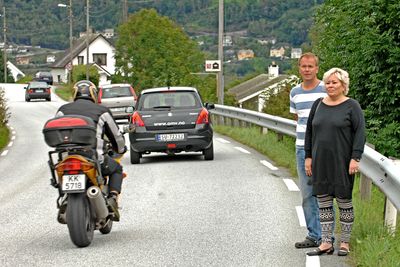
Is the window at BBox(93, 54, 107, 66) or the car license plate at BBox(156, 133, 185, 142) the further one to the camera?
the window at BBox(93, 54, 107, 66)

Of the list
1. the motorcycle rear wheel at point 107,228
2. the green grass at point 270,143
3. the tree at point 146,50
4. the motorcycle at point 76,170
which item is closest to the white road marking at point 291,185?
the green grass at point 270,143

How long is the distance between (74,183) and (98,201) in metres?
0.35

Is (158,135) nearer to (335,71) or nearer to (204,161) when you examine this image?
(204,161)

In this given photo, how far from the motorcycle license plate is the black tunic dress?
85.6 inches

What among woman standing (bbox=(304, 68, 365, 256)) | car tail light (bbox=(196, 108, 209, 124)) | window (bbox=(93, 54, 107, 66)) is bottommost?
window (bbox=(93, 54, 107, 66))

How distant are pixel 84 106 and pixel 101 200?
94 centimetres

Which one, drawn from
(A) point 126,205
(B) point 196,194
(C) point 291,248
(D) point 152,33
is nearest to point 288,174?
(B) point 196,194

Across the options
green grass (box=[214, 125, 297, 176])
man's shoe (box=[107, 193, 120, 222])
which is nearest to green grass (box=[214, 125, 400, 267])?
green grass (box=[214, 125, 297, 176])

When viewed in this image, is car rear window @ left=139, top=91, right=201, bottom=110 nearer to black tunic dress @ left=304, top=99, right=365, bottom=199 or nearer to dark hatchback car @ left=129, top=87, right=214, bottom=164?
dark hatchback car @ left=129, top=87, right=214, bottom=164

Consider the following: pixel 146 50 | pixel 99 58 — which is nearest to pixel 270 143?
pixel 146 50

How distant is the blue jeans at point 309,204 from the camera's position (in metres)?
9.04

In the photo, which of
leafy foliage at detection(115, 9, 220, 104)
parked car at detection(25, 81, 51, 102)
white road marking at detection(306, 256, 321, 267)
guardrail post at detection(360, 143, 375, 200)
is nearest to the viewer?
white road marking at detection(306, 256, 321, 267)

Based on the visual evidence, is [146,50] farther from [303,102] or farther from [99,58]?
[99,58]

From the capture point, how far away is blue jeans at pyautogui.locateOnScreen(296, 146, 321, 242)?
9039mm
